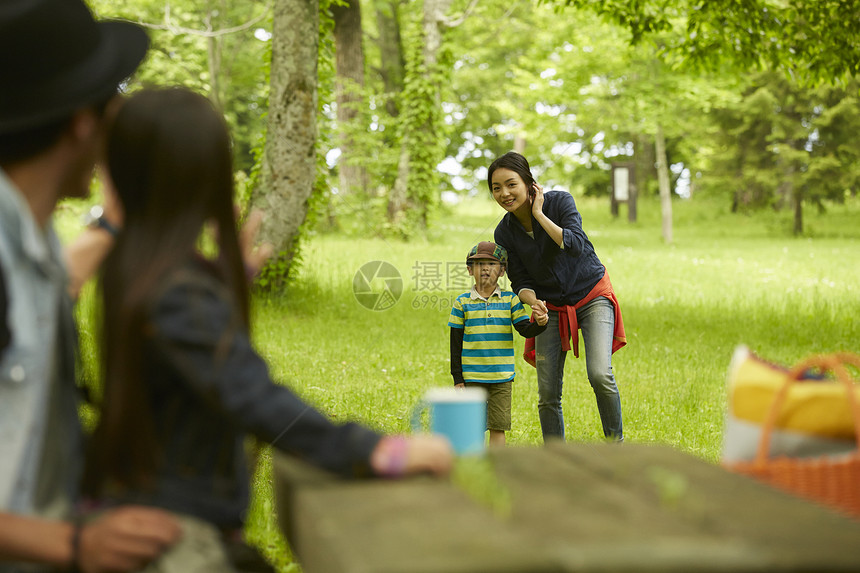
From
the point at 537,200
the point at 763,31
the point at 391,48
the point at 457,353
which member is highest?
the point at 391,48

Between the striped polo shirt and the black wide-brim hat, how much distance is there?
10.9 feet

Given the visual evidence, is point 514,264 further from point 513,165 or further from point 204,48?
point 204,48

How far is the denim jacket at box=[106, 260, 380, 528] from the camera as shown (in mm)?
1729

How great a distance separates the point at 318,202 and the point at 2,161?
30.9 feet

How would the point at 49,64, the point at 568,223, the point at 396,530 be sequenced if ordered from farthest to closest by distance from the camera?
the point at 568,223, the point at 49,64, the point at 396,530

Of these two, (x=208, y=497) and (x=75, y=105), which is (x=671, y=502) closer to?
(x=208, y=497)

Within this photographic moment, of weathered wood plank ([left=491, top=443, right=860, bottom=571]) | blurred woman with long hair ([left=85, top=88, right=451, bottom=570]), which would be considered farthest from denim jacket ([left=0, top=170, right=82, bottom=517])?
weathered wood plank ([left=491, top=443, right=860, bottom=571])

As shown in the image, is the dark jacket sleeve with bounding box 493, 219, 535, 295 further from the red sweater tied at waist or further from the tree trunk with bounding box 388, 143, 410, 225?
the tree trunk with bounding box 388, 143, 410, 225

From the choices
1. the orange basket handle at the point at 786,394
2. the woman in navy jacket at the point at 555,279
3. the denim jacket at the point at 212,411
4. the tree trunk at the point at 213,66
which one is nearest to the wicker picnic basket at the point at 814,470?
the orange basket handle at the point at 786,394

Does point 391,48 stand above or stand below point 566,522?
above

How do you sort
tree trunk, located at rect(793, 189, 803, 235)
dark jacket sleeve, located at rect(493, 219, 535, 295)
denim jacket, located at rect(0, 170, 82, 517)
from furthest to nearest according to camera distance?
tree trunk, located at rect(793, 189, 803, 235), dark jacket sleeve, located at rect(493, 219, 535, 295), denim jacket, located at rect(0, 170, 82, 517)

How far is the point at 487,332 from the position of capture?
5020 mm

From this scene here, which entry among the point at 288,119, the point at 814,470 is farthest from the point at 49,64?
the point at 288,119

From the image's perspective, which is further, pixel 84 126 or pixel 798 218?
pixel 798 218
